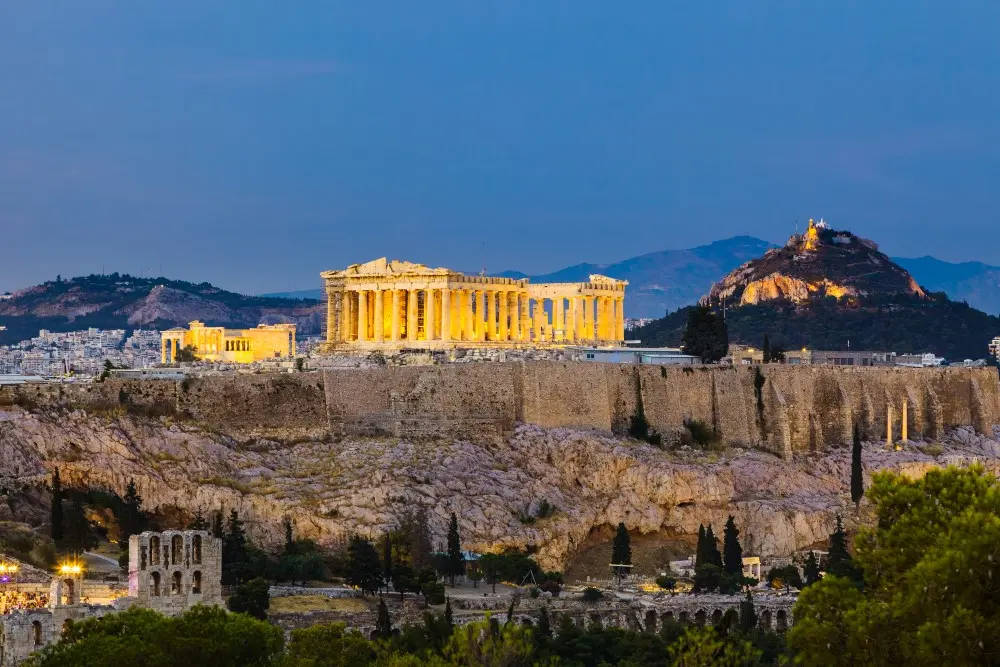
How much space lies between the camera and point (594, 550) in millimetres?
72875

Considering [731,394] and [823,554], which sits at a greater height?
[731,394]

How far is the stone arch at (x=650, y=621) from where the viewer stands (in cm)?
6359

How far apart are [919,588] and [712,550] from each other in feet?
117

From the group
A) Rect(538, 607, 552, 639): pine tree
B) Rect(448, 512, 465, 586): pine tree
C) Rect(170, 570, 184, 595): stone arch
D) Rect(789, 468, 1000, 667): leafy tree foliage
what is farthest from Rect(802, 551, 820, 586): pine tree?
Rect(789, 468, 1000, 667): leafy tree foliage

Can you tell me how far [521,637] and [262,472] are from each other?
2099cm

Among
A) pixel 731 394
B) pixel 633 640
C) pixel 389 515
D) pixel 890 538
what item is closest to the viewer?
pixel 890 538

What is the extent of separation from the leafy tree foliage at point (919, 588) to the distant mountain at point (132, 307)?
12573 cm

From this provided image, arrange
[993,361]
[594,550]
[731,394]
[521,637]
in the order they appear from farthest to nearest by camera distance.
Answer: [993,361]
[731,394]
[594,550]
[521,637]

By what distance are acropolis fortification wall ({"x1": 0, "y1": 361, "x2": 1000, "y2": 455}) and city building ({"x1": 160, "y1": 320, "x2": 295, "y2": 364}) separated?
2381 cm

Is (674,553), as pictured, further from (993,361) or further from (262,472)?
(993,361)

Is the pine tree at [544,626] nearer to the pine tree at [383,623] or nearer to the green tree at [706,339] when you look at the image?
the pine tree at [383,623]

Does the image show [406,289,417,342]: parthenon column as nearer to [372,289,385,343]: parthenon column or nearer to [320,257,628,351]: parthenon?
[320,257,628,351]: parthenon

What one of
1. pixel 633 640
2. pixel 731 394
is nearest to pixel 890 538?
pixel 633 640

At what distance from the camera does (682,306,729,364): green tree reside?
8869 cm
